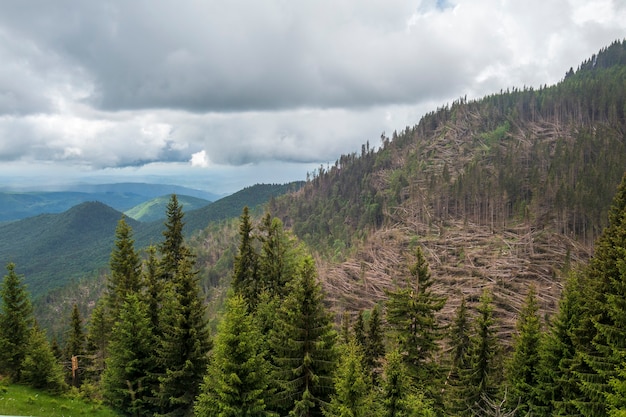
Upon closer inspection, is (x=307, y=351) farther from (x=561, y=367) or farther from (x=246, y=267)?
(x=561, y=367)

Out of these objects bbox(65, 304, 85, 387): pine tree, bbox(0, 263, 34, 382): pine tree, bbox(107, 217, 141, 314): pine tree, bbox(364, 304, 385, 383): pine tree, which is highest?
bbox(107, 217, 141, 314): pine tree

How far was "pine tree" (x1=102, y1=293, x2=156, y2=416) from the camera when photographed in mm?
27875

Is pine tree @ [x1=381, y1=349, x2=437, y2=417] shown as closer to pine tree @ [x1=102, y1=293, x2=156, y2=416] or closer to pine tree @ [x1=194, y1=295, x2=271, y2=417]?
pine tree @ [x1=194, y1=295, x2=271, y2=417]

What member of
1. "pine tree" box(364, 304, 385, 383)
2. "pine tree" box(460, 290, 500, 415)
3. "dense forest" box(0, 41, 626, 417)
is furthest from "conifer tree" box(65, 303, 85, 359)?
"pine tree" box(460, 290, 500, 415)

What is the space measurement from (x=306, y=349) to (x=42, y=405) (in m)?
18.0

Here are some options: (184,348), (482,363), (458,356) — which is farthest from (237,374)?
(458,356)

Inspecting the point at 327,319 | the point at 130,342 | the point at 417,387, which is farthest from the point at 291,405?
the point at 130,342

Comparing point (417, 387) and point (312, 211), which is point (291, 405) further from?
point (312, 211)

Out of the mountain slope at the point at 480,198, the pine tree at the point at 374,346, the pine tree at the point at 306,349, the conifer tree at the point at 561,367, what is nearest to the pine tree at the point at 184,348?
the pine tree at the point at 306,349

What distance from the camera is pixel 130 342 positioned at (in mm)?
28125

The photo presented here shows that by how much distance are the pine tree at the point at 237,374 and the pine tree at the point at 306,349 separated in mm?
1410

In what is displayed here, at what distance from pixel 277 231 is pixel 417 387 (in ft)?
51.1

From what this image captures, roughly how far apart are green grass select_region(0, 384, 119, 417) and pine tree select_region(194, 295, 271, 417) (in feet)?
34.5

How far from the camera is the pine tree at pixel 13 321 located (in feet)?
107
